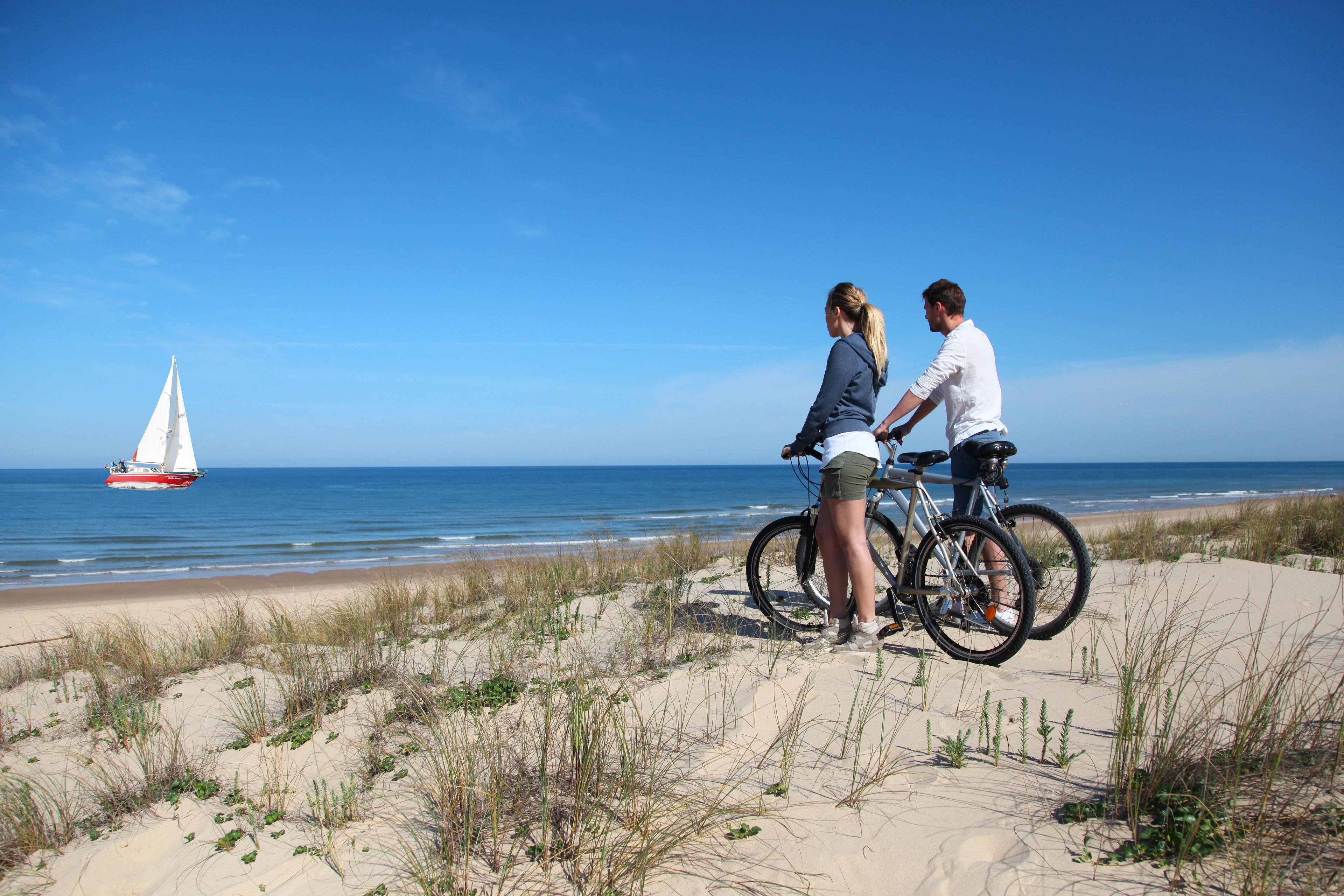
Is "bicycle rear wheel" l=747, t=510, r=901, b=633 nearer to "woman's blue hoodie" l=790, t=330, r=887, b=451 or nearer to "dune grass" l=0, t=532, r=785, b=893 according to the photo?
"dune grass" l=0, t=532, r=785, b=893

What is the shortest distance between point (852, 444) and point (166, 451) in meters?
49.4

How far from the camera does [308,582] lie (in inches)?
490

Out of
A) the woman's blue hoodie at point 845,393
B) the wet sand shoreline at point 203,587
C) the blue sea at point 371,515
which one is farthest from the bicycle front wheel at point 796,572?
the wet sand shoreline at point 203,587

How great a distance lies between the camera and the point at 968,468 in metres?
3.96

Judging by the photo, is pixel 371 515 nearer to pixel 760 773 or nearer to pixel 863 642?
pixel 863 642

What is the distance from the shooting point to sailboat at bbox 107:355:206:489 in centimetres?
4006

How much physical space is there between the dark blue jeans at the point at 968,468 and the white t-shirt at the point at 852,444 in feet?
1.67

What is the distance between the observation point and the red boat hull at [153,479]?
41.8 m

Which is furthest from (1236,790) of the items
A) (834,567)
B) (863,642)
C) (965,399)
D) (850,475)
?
(965,399)

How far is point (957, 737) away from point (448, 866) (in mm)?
1715

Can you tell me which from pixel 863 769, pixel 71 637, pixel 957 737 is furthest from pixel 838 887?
pixel 71 637

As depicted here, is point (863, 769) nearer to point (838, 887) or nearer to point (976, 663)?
point (838, 887)

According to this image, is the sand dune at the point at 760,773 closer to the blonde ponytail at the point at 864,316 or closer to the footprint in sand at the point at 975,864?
the footprint in sand at the point at 975,864

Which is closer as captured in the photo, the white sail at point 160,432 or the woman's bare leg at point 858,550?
the woman's bare leg at point 858,550
